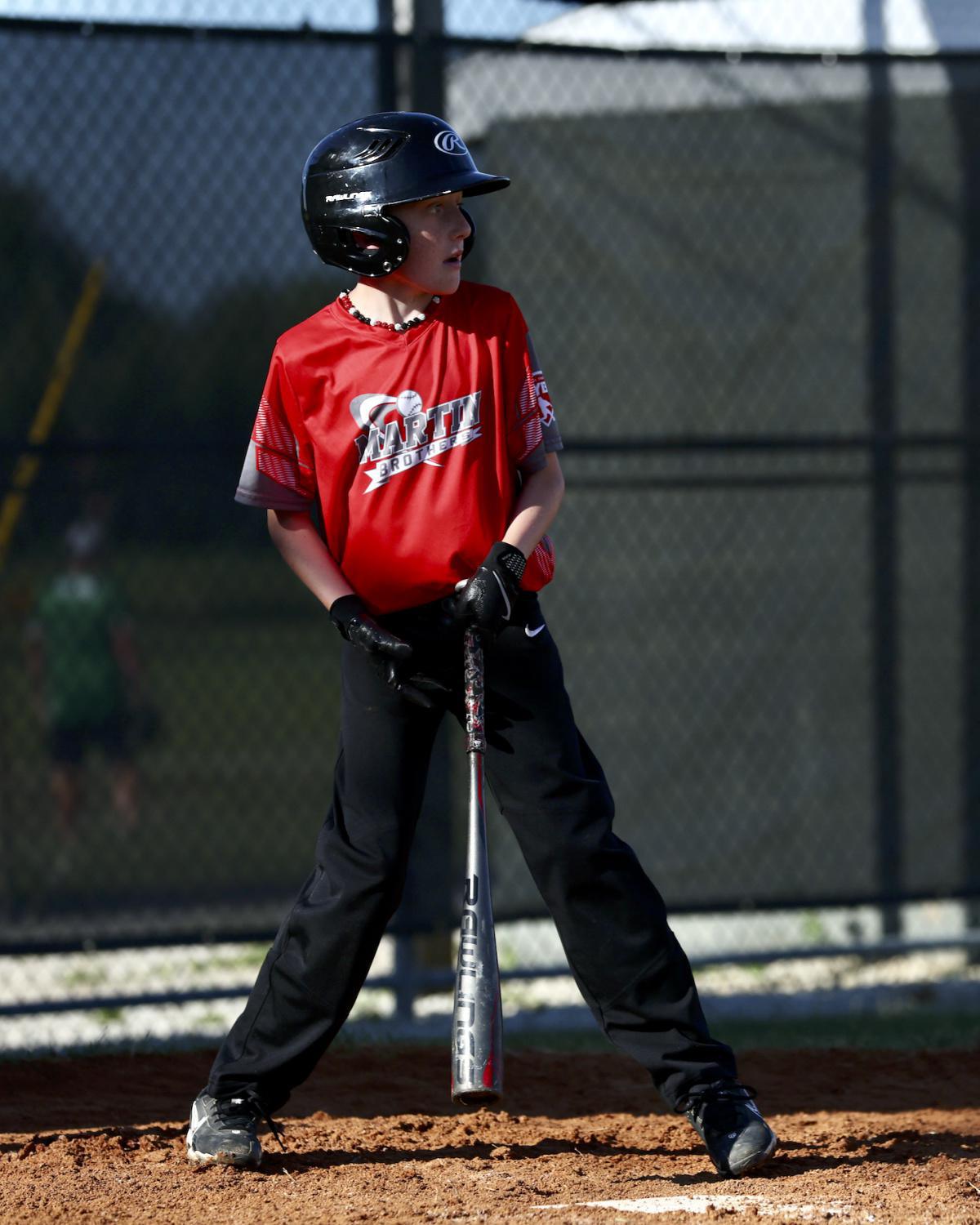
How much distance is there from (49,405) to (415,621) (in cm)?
314

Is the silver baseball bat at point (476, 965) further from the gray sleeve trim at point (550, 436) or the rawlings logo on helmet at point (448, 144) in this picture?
the rawlings logo on helmet at point (448, 144)

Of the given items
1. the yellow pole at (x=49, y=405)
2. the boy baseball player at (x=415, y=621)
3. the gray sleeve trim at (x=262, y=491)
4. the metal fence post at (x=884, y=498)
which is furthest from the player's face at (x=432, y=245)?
the metal fence post at (x=884, y=498)

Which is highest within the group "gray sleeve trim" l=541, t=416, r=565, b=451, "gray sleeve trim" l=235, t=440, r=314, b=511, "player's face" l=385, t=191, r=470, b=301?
"player's face" l=385, t=191, r=470, b=301

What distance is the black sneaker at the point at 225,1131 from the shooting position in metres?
3.39

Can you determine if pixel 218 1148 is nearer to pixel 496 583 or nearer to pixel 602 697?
pixel 496 583

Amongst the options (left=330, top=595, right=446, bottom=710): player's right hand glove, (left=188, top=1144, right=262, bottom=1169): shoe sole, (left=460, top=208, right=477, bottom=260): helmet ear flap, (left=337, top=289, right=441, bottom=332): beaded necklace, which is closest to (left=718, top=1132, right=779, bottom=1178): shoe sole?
(left=188, top=1144, right=262, bottom=1169): shoe sole

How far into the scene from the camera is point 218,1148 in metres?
3.40

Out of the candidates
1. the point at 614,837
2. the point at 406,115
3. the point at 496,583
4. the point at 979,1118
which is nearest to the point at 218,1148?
the point at 614,837

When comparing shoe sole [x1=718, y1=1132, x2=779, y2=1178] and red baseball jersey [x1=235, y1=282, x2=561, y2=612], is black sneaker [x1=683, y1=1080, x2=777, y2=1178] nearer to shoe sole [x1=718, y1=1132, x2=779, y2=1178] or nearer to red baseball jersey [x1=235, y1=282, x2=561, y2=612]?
shoe sole [x1=718, y1=1132, x2=779, y2=1178]

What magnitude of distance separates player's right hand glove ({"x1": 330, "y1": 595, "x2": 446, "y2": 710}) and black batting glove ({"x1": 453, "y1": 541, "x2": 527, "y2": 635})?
15 centimetres

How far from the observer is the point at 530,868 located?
3391 millimetres

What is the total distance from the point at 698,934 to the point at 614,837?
3.01 m

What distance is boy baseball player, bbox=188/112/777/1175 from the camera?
11.0 ft

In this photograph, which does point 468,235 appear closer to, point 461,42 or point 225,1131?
point 225,1131
